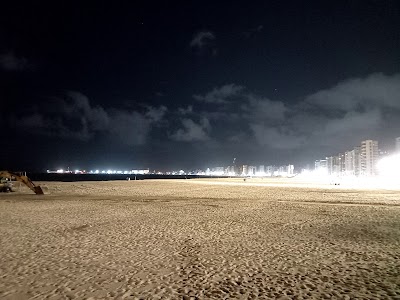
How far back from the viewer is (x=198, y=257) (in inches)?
387

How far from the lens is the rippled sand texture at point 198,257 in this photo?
23.3ft

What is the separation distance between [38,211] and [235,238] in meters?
14.3

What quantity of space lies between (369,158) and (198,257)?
655 feet

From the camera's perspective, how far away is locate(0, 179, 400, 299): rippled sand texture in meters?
7.09

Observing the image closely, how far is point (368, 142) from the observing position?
18200 centimetres

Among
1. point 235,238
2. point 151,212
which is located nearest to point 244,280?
point 235,238

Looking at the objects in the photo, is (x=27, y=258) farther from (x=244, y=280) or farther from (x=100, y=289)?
(x=244, y=280)

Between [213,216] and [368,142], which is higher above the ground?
[368,142]

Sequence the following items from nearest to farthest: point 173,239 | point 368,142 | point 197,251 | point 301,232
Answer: point 197,251
point 173,239
point 301,232
point 368,142

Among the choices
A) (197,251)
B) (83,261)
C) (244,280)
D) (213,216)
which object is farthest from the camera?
(213,216)

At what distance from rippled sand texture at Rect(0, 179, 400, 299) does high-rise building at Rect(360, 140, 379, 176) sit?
18244cm

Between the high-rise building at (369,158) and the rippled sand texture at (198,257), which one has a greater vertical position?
the high-rise building at (369,158)

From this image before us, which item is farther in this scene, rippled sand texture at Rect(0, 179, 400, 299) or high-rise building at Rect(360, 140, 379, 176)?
high-rise building at Rect(360, 140, 379, 176)

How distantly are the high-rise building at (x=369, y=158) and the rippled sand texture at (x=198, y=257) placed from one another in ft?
599
